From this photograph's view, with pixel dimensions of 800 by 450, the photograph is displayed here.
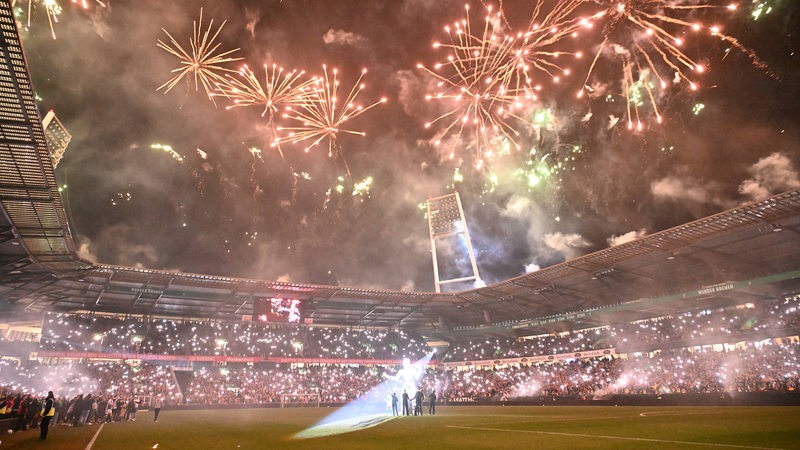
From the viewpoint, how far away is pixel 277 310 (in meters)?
35.5

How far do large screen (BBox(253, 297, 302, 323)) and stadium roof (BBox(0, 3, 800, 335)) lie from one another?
1.36 metres

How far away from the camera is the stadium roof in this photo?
563 inches

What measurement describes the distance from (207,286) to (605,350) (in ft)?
122

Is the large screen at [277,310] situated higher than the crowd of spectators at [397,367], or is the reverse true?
the large screen at [277,310]

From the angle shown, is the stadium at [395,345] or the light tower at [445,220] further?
the light tower at [445,220]

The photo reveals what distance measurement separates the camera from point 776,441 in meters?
8.48

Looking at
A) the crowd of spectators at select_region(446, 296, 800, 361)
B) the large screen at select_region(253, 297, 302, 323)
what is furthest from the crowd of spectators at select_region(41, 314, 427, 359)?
the large screen at select_region(253, 297, 302, 323)

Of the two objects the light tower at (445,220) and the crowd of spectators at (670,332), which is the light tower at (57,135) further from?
the crowd of spectators at (670,332)

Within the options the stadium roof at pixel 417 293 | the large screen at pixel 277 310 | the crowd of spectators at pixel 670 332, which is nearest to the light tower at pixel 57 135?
the stadium roof at pixel 417 293

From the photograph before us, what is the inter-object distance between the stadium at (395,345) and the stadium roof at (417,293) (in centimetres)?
13

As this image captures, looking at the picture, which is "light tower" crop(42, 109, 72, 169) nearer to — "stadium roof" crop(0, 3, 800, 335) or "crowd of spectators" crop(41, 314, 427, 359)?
"stadium roof" crop(0, 3, 800, 335)

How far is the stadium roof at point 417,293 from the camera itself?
14.3 metres

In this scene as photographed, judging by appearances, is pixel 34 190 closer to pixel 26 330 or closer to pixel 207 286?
pixel 207 286

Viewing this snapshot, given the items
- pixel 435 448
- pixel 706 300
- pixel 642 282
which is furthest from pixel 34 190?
pixel 706 300
